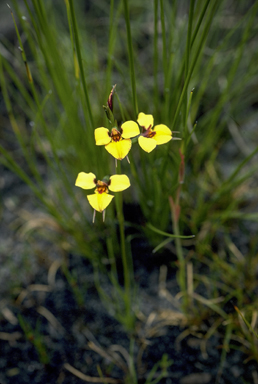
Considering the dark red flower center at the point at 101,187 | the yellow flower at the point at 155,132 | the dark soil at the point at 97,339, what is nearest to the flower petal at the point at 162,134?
the yellow flower at the point at 155,132

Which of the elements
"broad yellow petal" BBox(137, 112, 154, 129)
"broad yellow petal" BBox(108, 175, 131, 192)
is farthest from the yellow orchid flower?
"broad yellow petal" BBox(137, 112, 154, 129)

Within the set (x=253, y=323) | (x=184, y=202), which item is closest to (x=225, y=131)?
(x=184, y=202)

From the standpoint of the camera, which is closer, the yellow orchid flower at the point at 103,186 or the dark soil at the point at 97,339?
the yellow orchid flower at the point at 103,186

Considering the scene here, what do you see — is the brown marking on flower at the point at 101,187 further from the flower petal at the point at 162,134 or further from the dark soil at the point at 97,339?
the dark soil at the point at 97,339

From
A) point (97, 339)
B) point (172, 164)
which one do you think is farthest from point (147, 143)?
point (97, 339)

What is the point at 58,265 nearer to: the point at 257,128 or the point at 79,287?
the point at 79,287

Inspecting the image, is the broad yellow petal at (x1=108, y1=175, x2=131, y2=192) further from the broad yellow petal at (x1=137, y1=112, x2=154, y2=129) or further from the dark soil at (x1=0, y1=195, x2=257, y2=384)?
the dark soil at (x1=0, y1=195, x2=257, y2=384)

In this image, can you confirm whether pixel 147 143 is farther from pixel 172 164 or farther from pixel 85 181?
pixel 172 164
